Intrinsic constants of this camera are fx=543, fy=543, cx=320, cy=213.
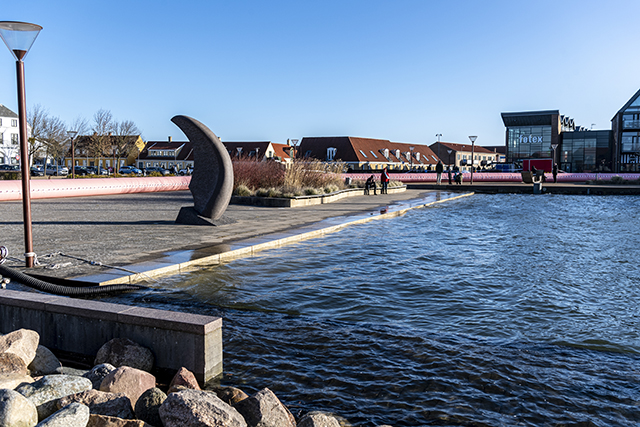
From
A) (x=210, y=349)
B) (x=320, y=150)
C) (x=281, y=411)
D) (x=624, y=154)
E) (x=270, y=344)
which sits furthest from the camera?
(x=320, y=150)

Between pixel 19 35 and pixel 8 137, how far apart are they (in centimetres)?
8899

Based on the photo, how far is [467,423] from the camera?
396 centimetres

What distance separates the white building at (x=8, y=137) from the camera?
80.3 meters

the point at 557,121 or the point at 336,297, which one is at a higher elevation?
the point at 557,121

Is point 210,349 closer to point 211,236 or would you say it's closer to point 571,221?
point 211,236

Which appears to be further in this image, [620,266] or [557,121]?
[557,121]

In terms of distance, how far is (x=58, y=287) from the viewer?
647 centimetres

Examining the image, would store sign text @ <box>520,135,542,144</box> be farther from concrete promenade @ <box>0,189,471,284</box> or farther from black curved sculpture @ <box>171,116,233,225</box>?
black curved sculpture @ <box>171,116,233,225</box>

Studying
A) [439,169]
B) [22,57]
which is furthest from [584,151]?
[22,57]

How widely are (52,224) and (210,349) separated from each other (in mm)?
9771

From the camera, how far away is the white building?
263 ft

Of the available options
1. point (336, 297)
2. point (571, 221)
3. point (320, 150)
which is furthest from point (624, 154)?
point (336, 297)

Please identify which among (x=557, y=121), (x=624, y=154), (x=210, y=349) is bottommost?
(x=210, y=349)

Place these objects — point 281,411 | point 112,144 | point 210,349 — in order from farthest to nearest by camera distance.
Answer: point 112,144 < point 210,349 < point 281,411
